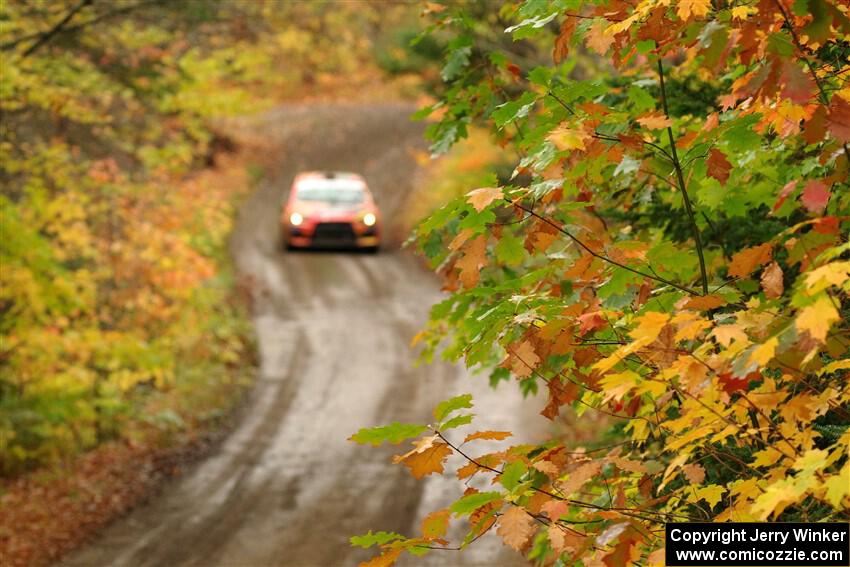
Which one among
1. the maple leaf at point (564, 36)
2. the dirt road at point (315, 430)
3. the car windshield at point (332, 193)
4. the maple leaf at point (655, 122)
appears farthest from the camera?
the car windshield at point (332, 193)

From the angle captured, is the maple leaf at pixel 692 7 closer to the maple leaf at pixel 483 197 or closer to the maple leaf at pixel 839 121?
the maple leaf at pixel 839 121

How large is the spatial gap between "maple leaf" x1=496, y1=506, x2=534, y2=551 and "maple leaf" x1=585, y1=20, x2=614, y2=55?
1.63 m

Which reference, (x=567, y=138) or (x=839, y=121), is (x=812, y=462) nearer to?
(x=839, y=121)

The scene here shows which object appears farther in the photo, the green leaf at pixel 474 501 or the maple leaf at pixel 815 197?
the green leaf at pixel 474 501

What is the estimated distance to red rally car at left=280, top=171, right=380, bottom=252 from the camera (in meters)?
24.6

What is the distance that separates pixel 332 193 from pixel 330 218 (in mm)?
747

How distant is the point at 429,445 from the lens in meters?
3.42

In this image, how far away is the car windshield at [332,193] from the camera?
24.8 meters

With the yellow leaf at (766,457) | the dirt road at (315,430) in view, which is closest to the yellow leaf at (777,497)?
the yellow leaf at (766,457)

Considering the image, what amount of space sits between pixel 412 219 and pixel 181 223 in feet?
42.7

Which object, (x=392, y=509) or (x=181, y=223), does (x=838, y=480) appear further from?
(x=181, y=223)

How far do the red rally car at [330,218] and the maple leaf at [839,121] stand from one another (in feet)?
71.6

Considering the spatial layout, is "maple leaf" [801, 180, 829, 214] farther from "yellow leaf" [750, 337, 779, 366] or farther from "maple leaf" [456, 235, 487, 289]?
"maple leaf" [456, 235, 487, 289]

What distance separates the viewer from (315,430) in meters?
14.1
